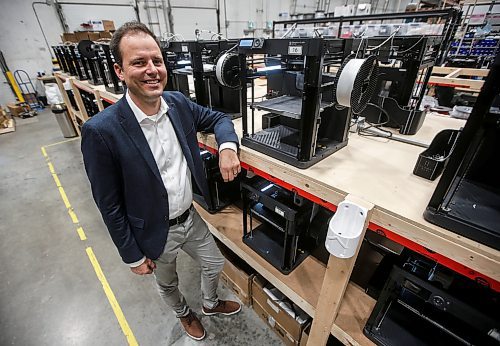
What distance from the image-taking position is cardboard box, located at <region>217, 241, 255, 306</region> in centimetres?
155

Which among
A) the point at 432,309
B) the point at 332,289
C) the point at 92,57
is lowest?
the point at 432,309

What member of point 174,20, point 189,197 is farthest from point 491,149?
point 174,20

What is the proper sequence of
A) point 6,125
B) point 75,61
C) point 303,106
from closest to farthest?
point 303,106 → point 75,61 → point 6,125

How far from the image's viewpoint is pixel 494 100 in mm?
550

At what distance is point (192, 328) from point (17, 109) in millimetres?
7148

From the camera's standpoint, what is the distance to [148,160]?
94 cm

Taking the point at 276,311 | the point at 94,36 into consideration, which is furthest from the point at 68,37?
the point at 276,311

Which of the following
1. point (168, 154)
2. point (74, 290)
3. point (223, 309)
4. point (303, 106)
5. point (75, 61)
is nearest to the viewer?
point (303, 106)

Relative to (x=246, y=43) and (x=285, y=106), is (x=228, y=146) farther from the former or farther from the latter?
(x=246, y=43)

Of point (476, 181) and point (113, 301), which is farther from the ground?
point (476, 181)

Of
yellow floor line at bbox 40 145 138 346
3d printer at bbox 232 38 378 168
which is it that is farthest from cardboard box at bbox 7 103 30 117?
3d printer at bbox 232 38 378 168

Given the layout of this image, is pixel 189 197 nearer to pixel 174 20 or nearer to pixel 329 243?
pixel 329 243

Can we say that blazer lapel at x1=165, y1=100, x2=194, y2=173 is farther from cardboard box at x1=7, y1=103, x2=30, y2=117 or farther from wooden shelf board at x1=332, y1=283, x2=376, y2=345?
cardboard box at x1=7, y1=103, x2=30, y2=117

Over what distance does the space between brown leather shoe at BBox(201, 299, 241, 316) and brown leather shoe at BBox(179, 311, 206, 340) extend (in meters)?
0.11
